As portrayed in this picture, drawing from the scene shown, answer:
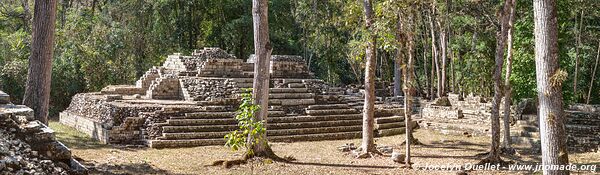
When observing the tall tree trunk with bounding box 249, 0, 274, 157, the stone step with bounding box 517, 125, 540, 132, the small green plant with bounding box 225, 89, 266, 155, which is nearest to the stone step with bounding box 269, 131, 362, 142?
the tall tree trunk with bounding box 249, 0, 274, 157

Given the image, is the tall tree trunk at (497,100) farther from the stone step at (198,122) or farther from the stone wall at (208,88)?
the stone wall at (208,88)

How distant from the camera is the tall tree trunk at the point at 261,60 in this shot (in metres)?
12.0

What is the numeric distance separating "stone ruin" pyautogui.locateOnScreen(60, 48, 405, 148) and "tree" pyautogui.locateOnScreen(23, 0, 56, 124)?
3681 millimetres

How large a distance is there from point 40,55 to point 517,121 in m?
14.4

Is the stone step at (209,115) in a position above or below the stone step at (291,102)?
below

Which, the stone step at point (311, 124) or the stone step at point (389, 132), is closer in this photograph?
the stone step at point (311, 124)

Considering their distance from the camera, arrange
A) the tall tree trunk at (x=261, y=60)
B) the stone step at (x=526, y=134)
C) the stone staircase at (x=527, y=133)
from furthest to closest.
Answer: the stone step at (x=526, y=134) → the stone staircase at (x=527, y=133) → the tall tree trunk at (x=261, y=60)

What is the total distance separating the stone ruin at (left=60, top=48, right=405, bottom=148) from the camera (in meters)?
15.0

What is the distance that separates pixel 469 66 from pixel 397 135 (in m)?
9.73

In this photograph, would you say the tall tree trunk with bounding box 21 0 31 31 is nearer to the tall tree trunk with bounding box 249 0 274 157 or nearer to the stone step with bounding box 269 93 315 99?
the stone step with bounding box 269 93 315 99

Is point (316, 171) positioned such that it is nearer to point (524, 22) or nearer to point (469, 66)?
point (524, 22)

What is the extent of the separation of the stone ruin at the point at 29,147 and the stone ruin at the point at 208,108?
5626mm

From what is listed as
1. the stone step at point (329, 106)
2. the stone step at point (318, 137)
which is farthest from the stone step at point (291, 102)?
the stone step at point (318, 137)

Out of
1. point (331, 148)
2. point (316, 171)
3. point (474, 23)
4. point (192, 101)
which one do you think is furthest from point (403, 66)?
point (474, 23)
